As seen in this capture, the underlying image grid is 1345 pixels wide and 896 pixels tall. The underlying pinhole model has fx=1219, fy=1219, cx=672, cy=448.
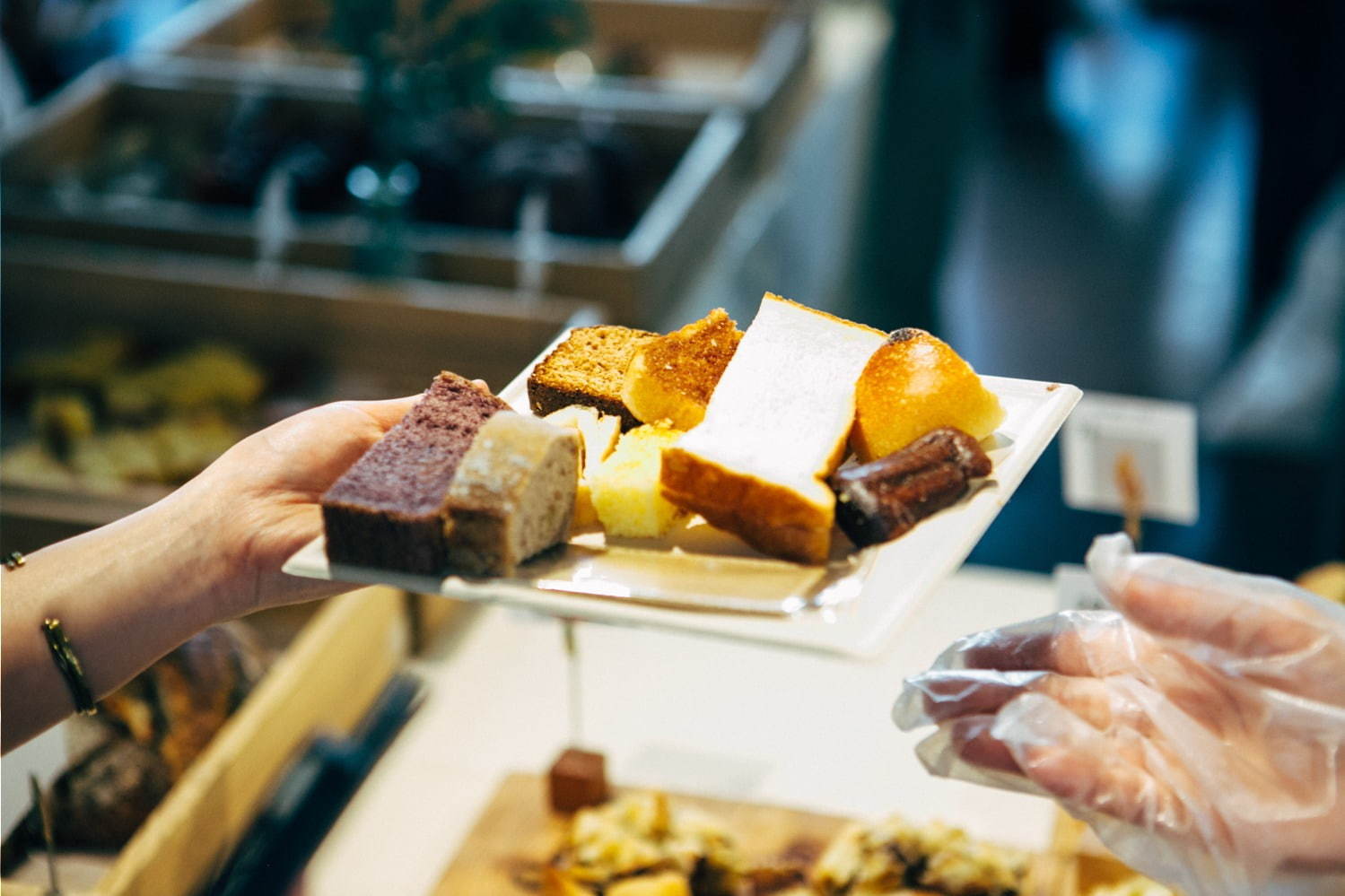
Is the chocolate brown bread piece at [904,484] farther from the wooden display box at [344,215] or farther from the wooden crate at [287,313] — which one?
the wooden display box at [344,215]

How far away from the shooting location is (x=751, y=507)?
38.9 inches

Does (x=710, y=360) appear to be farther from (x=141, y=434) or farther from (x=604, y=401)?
(x=141, y=434)

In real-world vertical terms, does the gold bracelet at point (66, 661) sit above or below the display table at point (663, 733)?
above

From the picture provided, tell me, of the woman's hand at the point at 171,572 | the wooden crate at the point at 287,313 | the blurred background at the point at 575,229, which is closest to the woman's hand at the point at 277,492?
the woman's hand at the point at 171,572

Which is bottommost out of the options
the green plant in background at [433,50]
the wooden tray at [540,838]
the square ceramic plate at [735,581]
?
the wooden tray at [540,838]

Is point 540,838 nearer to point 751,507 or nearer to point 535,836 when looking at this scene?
point 535,836

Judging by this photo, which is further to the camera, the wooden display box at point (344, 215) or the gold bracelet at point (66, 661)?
the wooden display box at point (344, 215)

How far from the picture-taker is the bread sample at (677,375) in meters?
1.13

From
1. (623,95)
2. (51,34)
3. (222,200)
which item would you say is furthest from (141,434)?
(51,34)

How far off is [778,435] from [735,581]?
0.17m

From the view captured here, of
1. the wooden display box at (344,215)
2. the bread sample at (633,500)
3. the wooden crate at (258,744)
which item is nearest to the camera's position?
the bread sample at (633,500)

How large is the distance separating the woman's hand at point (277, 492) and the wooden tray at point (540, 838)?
0.56m

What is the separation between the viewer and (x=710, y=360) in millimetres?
1149

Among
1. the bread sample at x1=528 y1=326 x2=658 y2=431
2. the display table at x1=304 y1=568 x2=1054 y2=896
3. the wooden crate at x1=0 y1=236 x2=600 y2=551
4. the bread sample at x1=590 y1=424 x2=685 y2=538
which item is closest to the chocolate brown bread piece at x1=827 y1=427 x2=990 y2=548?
the bread sample at x1=590 y1=424 x2=685 y2=538
